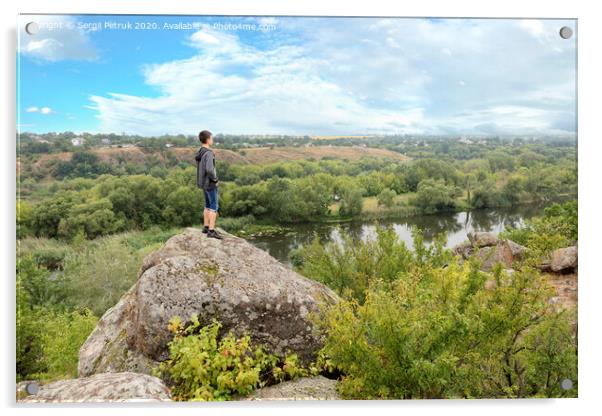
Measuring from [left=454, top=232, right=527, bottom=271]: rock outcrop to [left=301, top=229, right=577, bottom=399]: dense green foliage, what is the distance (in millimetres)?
1107

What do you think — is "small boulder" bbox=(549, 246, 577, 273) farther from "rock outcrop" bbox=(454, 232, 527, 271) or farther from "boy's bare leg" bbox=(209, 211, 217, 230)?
"boy's bare leg" bbox=(209, 211, 217, 230)

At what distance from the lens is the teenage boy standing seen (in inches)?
233

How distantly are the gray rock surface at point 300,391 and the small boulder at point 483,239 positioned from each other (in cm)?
281

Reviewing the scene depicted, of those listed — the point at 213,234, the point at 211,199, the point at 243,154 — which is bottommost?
the point at 213,234

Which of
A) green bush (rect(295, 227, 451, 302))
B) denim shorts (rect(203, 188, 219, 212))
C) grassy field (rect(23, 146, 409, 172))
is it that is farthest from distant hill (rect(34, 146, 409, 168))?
green bush (rect(295, 227, 451, 302))

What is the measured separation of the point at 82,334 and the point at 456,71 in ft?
18.6

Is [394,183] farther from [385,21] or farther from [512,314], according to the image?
[512,314]

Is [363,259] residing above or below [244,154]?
below

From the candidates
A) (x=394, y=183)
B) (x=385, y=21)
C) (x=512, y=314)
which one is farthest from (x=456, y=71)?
(x=512, y=314)

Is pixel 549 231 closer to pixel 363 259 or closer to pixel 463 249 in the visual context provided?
pixel 463 249

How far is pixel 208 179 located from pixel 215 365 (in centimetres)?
209

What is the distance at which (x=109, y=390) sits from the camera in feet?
16.3

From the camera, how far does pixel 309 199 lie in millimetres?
6926

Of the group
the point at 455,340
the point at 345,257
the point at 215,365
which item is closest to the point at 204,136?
the point at 215,365
